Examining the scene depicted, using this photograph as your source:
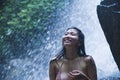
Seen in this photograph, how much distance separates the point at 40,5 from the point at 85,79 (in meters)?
1.28

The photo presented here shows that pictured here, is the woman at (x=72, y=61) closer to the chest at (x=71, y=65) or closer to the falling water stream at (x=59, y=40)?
the chest at (x=71, y=65)

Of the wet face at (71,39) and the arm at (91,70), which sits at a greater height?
the wet face at (71,39)

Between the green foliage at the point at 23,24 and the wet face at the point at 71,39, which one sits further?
the green foliage at the point at 23,24

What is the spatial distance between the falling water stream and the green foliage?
9cm

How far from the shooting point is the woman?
1.76 meters

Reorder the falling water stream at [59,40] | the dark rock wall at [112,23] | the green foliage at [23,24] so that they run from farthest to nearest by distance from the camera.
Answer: the green foliage at [23,24], the falling water stream at [59,40], the dark rock wall at [112,23]

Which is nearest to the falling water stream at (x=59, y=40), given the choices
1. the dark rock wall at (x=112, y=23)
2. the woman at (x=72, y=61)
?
the dark rock wall at (x=112, y=23)

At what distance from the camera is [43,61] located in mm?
2635

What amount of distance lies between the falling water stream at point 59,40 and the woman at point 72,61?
685mm

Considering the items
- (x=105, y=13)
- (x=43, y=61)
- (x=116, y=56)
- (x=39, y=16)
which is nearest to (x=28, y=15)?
(x=39, y=16)

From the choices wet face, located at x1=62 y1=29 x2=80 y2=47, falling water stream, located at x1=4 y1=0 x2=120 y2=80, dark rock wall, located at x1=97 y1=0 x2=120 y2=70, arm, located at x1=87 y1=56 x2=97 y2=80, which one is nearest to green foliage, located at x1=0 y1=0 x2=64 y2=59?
falling water stream, located at x1=4 y1=0 x2=120 y2=80

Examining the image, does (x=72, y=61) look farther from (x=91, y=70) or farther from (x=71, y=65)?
(x=91, y=70)

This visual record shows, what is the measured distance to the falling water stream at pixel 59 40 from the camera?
2.56 m

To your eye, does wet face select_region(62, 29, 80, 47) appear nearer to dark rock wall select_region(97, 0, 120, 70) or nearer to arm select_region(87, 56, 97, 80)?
arm select_region(87, 56, 97, 80)
